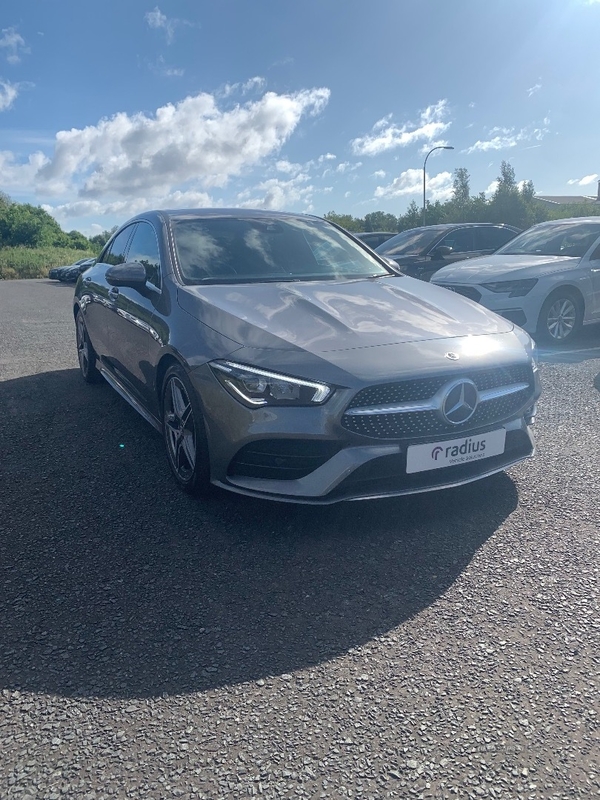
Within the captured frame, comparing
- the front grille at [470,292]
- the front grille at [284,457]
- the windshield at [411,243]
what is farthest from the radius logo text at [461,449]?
the windshield at [411,243]

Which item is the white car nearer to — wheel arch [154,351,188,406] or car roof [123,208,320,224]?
car roof [123,208,320,224]

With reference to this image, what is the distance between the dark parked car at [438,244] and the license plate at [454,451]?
728cm

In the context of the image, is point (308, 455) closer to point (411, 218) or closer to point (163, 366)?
point (163, 366)

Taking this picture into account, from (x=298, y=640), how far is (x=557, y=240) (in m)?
7.87

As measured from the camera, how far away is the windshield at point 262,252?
4152mm

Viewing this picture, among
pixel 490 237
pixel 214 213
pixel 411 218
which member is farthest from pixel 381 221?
pixel 214 213

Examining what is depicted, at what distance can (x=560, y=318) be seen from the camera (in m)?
8.03

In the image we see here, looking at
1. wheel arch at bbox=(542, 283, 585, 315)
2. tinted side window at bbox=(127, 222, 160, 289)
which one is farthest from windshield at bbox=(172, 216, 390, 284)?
wheel arch at bbox=(542, 283, 585, 315)

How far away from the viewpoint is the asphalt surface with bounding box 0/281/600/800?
1.83 metres

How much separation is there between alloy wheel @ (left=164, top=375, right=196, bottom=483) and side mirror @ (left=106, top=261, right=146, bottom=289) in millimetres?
806

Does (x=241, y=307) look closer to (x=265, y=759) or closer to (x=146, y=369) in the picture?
(x=146, y=369)

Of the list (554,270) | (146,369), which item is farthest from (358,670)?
(554,270)

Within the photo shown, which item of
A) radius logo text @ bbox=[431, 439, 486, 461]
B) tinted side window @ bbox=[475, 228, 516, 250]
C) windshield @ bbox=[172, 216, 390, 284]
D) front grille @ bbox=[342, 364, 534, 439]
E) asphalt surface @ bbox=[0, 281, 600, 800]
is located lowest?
asphalt surface @ bbox=[0, 281, 600, 800]

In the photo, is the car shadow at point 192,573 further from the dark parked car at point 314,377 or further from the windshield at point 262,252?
the windshield at point 262,252
